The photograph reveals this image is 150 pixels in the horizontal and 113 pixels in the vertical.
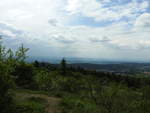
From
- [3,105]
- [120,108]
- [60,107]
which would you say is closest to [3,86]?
[3,105]

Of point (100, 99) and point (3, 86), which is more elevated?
point (3, 86)

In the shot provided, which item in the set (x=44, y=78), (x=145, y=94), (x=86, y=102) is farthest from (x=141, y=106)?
(x=44, y=78)

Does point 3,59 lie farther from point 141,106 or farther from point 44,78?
point 44,78

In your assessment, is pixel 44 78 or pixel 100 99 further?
pixel 44 78

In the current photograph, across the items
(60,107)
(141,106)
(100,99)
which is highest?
(100,99)

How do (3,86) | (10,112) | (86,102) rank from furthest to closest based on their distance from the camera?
(86,102), (10,112), (3,86)

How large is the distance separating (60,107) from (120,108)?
18.0ft

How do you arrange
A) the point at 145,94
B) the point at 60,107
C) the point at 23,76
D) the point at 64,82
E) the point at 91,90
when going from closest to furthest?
the point at 91,90 → the point at 145,94 → the point at 60,107 → the point at 23,76 → the point at 64,82

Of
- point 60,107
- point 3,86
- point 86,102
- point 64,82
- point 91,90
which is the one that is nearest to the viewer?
point 3,86

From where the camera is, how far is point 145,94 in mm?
9242

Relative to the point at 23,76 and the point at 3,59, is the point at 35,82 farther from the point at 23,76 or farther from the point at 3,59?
the point at 3,59

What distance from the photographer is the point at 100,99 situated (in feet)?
22.5

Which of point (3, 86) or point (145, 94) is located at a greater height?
point (3, 86)

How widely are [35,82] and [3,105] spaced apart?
1480 centimetres
